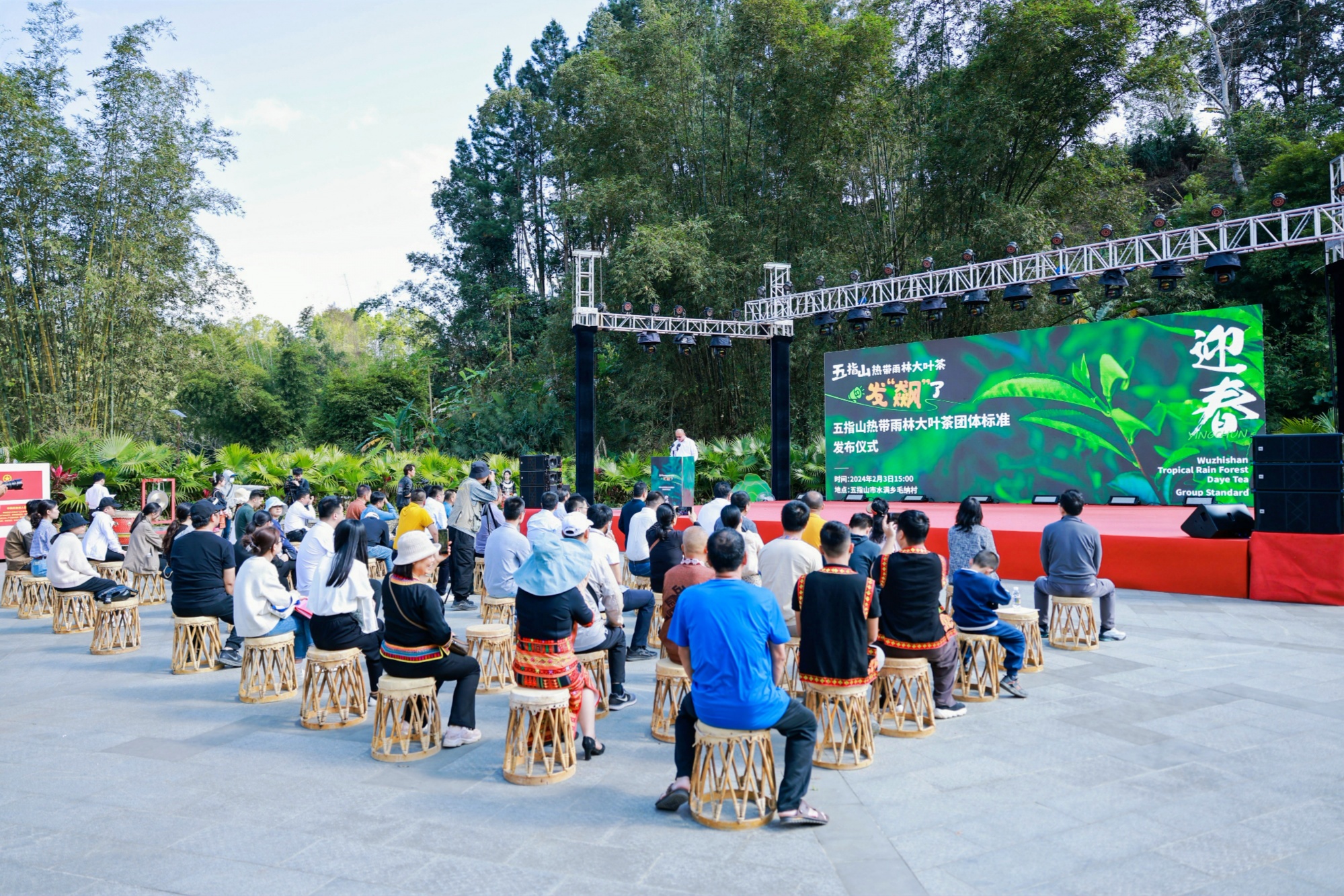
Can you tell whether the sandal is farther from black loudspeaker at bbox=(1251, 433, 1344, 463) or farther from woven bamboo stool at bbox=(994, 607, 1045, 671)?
black loudspeaker at bbox=(1251, 433, 1344, 463)

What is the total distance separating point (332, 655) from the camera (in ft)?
13.9

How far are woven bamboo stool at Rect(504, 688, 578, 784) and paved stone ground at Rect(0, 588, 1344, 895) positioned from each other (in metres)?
0.07

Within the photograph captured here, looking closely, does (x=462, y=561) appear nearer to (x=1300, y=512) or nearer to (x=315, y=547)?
(x=315, y=547)

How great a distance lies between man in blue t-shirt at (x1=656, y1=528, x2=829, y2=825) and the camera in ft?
9.67

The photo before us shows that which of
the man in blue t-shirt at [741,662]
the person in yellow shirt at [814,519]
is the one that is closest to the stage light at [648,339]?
the person in yellow shirt at [814,519]

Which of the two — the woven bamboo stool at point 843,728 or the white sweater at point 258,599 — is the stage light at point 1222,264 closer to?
the woven bamboo stool at point 843,728

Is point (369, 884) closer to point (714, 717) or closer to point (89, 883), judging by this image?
point (89, 883)

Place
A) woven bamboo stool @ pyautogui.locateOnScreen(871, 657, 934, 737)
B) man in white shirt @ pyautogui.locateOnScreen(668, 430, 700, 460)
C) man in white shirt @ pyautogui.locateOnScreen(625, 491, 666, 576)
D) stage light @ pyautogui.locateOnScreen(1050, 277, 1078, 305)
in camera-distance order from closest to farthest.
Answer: woven bamboo stool @ pyautogui.locateOnScreen(871, 657, 934, 737) < man in white shirt @ pyautogui.locateOnScreen(625, 491, 666, 576) < stage light @ pyautogui.locateOnScreen(1050, 277, 1078, 305) < man in white shirt @ pyautogui.locateOnScreen(668, 430, 700, 460)

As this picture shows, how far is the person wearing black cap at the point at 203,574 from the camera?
5.55 metres

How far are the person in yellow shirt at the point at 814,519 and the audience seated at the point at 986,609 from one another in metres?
1.02

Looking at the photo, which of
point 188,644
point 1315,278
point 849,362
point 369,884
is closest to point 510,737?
point 369,884

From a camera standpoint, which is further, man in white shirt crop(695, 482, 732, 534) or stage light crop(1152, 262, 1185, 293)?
stage light crop(1152, 262, 1185, 293)

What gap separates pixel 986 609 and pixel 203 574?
4.96 m

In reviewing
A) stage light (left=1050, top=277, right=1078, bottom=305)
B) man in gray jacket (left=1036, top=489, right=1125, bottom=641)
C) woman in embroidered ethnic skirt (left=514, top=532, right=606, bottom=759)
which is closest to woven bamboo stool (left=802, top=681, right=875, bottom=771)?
woman in embroidered ethnic skirt (left=514, top=532, right=606, bottom=759)
